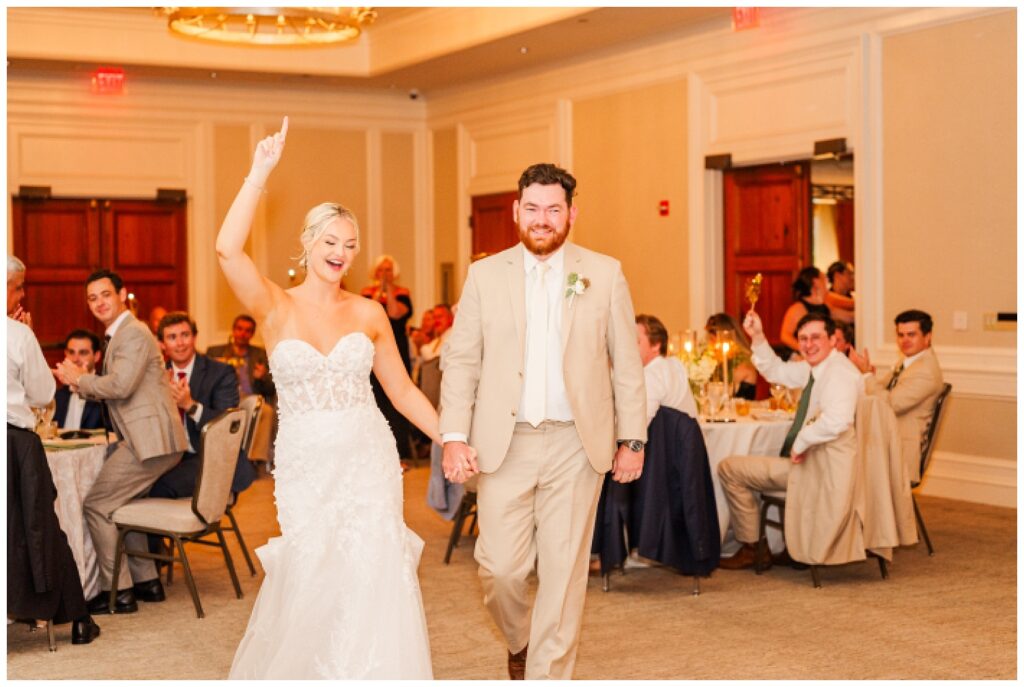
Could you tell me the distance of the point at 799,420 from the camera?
6.54m

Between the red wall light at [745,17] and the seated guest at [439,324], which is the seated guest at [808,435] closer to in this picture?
the red wall light at [745,17]

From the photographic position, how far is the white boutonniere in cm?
412

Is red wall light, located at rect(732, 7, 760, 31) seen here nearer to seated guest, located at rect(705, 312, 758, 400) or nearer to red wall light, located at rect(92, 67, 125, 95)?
seated guest, located at rect(705, 312, 758, 400)

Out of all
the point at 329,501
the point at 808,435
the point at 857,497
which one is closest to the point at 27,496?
the point at 329,501

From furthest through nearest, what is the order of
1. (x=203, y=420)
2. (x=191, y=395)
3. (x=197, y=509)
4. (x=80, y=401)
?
(x=80, y=401) → (x=191, y=395) → (x=203, y=420) → (x=197, y=509)

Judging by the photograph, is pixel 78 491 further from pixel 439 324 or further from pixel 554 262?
pixel 439 324

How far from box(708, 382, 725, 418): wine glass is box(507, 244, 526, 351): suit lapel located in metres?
3.05

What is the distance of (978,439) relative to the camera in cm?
886

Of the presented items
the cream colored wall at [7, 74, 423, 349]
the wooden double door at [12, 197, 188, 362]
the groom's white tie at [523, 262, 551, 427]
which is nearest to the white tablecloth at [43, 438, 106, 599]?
the groom's white tie at [523, 262, 551, 427]

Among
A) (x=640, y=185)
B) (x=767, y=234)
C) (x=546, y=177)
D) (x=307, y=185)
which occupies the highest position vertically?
(x=307, y=185)

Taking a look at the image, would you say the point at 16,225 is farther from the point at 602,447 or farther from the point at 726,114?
the point at 602,447

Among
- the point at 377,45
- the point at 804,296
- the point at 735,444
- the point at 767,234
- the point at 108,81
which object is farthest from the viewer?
the point at 108,81

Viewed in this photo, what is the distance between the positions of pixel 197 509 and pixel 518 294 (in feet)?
7.60

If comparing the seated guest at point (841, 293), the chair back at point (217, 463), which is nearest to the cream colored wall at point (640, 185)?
the seated guest at point (841, 293)
